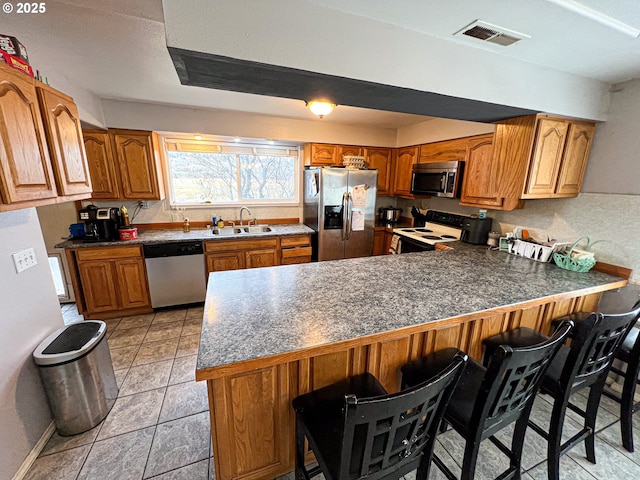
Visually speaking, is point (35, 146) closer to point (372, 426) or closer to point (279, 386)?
point (279, 386)

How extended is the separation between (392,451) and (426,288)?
957mm

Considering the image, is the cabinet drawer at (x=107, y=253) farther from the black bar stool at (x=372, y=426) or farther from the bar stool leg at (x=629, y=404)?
the bar stool leg at (x=629, y=404)

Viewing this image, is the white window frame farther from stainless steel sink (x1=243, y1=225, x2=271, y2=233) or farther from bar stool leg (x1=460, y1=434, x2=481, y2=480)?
bar stool leg (x1=460, y1=434, x2=481, y2=480)

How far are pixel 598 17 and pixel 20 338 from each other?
11.4 ft

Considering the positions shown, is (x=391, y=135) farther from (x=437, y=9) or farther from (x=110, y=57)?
(x=110, y=57)

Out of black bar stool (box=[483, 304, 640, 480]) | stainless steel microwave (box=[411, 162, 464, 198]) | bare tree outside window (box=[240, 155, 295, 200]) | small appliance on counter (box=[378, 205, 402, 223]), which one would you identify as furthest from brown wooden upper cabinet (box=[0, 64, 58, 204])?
small appliance on counter (box=[378, 205, 402, 223])

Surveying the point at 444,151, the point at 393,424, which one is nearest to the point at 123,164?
the point at 393,424

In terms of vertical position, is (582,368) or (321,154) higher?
(321,154)

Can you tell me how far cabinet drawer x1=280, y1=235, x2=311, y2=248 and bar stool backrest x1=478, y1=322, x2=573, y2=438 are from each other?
2.74 m

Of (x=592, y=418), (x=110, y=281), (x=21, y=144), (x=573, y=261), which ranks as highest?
(x=21, y=144)

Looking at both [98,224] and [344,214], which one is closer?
[98,224]

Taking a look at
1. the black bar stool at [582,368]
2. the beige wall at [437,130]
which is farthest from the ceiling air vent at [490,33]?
the black bar stool at [582,368]

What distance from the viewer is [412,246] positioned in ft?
10.5

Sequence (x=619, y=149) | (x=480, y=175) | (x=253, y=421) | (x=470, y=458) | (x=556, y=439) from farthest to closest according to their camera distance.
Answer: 1. (x=480, y=175)
2. (x=619, y=149)
3. (x=556, y=439)
4. (x=253, y=421)
5. (x=470, y=458)
